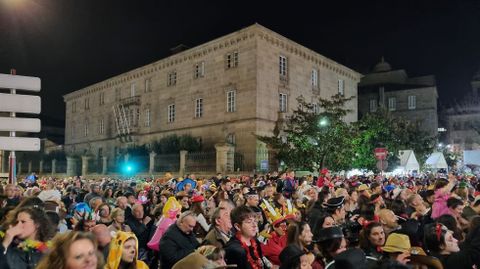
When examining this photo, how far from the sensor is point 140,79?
143 feet

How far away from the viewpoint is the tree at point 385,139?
30.8 m

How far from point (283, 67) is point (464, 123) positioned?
46702 millimetres

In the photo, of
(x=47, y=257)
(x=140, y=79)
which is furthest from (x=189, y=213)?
(x=140, y=79)

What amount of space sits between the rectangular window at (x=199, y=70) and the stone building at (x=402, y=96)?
24.2m


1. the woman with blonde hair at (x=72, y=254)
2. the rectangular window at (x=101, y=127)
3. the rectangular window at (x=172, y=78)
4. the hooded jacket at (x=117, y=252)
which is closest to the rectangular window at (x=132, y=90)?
the rectangular window at (x=172, y=78)

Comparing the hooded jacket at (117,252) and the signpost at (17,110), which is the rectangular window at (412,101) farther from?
the hooded jacket at (117,252)

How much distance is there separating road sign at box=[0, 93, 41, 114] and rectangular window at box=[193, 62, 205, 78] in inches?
997

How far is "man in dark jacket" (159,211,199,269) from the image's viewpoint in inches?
204

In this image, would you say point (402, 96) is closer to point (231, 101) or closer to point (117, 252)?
point (231, 101)

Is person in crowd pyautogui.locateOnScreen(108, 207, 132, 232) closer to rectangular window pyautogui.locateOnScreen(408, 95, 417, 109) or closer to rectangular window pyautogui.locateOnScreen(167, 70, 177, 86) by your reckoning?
rectangular window pyautogui.locateOnScreen(167, 70, 177, 86)

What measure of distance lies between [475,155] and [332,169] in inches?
346

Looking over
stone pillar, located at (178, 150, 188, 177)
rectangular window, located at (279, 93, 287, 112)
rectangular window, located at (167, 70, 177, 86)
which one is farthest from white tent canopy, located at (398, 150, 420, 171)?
rectangular window, located at (167, 70, 177, 86)

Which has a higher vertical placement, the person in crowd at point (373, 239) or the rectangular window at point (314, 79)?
the rectangular window at point (314, 79)

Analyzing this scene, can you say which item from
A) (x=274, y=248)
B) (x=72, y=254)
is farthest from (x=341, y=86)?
(x=72, y=254)
